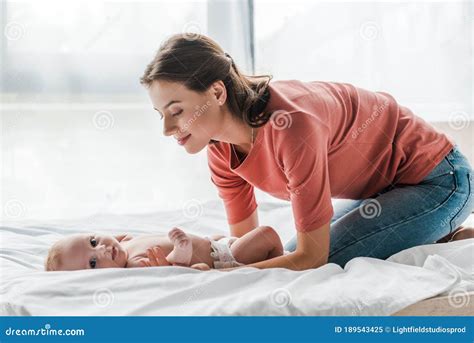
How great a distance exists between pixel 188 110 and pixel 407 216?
1.94 feet

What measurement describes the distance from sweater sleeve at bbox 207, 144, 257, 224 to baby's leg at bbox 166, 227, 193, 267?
11.5 inches

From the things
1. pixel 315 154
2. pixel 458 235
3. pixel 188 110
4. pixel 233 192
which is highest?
pixel 188 110

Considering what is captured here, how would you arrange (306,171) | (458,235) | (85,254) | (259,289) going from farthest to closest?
(458,235)
(85,254)
(306,171)
(259,289)

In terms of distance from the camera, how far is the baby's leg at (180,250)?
4.51 feet

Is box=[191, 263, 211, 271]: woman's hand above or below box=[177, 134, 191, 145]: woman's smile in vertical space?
below

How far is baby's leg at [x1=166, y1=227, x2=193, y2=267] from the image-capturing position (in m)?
1.38

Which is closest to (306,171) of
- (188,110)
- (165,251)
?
(188,110)

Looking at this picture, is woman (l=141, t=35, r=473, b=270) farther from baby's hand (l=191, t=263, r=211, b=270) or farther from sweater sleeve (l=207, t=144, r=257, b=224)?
baby's hand (l=191, t=263, r=211, b=270)

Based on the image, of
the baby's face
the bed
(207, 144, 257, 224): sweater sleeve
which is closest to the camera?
the bed

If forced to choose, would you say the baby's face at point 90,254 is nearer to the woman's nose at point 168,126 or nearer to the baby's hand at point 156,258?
the baby's hand at point 156,258

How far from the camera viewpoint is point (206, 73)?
1329 mm

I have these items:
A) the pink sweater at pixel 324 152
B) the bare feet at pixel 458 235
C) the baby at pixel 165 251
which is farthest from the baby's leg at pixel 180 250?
the bare feet at pixel 458 235

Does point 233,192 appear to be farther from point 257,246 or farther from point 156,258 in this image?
point 156,258

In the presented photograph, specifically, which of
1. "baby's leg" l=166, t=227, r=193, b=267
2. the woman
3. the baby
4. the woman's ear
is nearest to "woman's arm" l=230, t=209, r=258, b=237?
the woman
